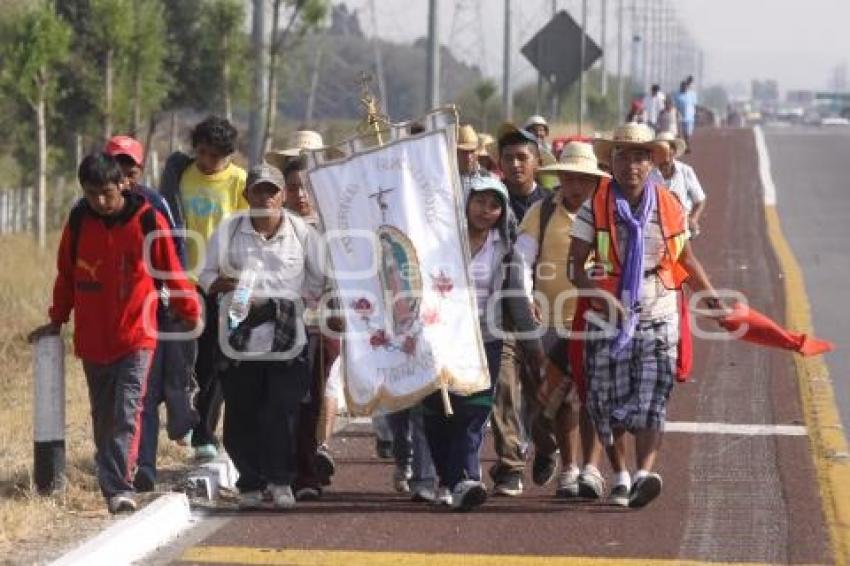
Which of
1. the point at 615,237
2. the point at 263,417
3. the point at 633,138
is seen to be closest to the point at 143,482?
the point at 263,417

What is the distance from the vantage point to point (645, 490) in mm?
9250

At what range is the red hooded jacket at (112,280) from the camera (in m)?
8.96

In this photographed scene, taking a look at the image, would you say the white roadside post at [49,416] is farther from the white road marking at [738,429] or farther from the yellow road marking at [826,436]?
the white road marking at [738,429]

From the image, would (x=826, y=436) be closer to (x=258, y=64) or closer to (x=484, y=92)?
(x=258, y=64)

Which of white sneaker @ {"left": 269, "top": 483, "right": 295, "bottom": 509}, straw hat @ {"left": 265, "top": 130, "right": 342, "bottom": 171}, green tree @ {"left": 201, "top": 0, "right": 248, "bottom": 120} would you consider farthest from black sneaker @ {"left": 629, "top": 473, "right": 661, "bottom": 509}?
green tree @ {"left": 201, "top": 0, "right": 248, "bottom": 120}

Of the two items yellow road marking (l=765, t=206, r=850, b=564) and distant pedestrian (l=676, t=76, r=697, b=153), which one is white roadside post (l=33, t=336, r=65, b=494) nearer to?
yellow road marking (l=765, t=206, r=850, b=564)

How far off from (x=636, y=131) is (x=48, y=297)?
1165 centimetres

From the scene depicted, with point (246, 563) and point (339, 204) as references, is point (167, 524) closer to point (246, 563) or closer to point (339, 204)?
point (246, 563)

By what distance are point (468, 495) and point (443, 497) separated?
0.24 metres

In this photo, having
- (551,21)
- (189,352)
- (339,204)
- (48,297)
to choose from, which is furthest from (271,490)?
(551,21)

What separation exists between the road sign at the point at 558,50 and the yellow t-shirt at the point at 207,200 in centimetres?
1641

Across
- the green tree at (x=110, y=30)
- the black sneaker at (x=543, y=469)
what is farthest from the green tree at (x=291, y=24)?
the black sneaker at (x=543, y=469)

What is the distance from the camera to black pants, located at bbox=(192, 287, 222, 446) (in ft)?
33.7

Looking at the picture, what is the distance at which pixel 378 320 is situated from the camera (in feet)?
30.6
